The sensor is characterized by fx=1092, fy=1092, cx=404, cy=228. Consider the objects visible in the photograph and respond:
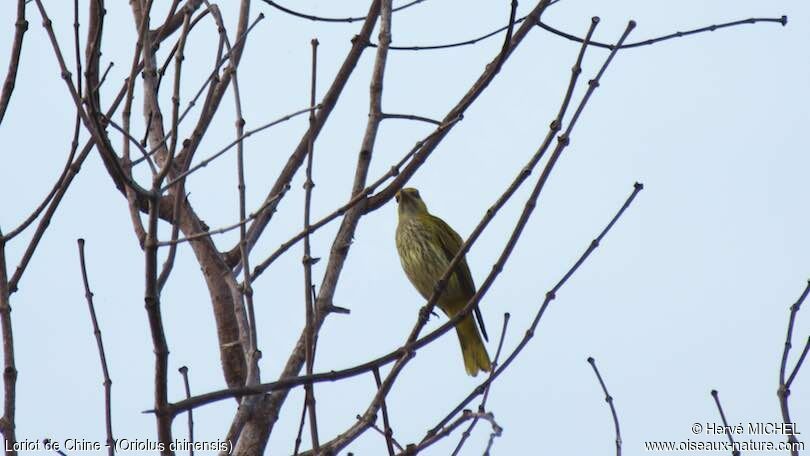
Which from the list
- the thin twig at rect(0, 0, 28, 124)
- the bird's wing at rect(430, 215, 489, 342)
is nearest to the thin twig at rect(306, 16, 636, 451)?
the thin twig at rect(0, 0, 28, 124)

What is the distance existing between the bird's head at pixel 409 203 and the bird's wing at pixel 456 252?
12cm

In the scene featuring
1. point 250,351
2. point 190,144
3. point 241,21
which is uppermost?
point 241,21

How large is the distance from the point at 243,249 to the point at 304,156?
0.76 m

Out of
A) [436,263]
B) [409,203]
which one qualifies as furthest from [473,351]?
[409,203]

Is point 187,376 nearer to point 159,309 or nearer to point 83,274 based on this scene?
point 83,274

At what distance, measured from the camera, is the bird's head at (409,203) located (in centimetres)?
709

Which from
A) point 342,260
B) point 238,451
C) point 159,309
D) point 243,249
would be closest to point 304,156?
point 342,260

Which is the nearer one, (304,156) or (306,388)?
(306,388)

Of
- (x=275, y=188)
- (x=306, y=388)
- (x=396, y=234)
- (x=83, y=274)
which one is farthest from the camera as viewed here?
(x=396, y=234)

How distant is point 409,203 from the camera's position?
281 inches

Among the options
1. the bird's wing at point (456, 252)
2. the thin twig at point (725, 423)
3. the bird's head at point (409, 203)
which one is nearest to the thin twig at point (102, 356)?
the thin twig at point (725, 423)

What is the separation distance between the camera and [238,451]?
2.95 metres

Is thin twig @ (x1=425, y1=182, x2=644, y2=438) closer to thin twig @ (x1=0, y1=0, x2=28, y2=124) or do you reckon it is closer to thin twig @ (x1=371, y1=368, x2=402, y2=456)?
thin twig @ (x1=371, y1=368, x2=402, y2=456)

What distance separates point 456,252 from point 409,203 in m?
0.58
